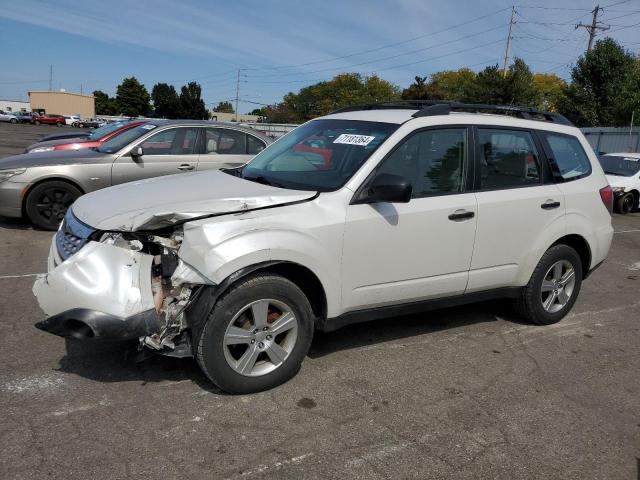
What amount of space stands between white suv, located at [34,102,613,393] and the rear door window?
0.04 feet

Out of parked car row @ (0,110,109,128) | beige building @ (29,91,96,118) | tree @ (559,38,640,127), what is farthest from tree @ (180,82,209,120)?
tree @ (559,38,640,127)

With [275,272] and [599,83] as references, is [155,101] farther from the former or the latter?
[275,272]

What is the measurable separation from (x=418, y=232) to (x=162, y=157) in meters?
5.46

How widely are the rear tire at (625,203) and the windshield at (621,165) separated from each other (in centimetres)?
54

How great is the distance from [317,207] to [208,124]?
559 centimetres

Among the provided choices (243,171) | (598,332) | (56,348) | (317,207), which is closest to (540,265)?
(598,332)

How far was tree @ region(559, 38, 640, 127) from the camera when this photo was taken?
113 ft

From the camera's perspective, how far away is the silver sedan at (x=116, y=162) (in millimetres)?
7742

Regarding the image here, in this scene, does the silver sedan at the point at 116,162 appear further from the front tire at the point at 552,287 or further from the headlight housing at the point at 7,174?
the front tire at the point at 552,287

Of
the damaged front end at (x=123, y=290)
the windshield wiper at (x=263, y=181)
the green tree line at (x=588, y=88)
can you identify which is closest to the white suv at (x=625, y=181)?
the windshield wiper at (x=263, y=181)

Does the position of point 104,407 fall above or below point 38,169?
below

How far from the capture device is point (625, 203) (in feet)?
45.3

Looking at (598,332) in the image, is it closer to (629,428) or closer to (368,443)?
(629,428)

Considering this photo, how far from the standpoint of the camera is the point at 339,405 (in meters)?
3.51
